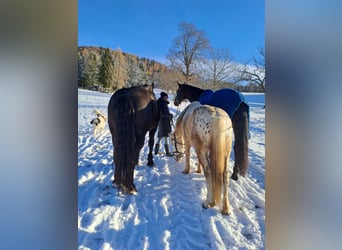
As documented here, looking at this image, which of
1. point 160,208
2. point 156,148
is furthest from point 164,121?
point 160,208

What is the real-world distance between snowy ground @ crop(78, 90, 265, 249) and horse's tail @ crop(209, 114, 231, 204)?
4 cm

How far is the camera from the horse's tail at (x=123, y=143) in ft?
3.15

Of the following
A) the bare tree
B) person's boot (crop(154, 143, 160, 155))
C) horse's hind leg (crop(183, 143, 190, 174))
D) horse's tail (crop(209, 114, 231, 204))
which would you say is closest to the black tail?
person's boot (crop(154, 143, 160, 155))

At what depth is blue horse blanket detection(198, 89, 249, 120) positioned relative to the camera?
0.94 m

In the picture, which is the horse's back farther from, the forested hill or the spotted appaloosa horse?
the forested hill

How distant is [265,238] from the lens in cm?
81

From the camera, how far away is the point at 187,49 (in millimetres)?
922

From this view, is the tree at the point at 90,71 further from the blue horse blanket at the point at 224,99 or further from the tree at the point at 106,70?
the blue horse blanket at the point at 224,99

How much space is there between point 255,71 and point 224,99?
0.54 ft

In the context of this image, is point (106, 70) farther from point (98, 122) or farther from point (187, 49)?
point (187, 49)
